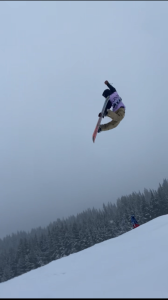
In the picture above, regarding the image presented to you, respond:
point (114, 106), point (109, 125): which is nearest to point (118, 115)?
point (114, 106)

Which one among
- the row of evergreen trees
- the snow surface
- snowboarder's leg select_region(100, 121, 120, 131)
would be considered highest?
the row of evergreen trees

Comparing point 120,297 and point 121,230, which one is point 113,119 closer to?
point 120,297

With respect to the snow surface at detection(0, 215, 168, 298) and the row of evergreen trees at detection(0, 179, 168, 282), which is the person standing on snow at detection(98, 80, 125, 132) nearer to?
the snow surface at detection(0, 215, 168, 298)

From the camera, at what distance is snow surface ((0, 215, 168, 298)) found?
5.25 meters

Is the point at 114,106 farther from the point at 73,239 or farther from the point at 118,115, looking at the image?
the point at 73,239

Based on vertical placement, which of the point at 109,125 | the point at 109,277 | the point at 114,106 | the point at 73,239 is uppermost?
the point at 73,239

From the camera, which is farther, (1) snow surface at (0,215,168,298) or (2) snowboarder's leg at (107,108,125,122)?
(2) snowboarder's leg at (107,108,125,122)

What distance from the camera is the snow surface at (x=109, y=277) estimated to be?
525 cm

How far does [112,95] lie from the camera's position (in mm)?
10086

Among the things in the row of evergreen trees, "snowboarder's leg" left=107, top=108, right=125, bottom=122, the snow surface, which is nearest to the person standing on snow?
"snowboarder's leg" left=107, top=108, right=125, bottom=122

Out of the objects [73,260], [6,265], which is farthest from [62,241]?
[73,260]

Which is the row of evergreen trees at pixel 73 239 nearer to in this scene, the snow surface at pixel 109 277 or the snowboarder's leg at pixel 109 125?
the snowboarder's leg at pixel 109 125

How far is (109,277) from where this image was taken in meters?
6.18

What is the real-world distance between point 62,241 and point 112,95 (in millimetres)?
45627
